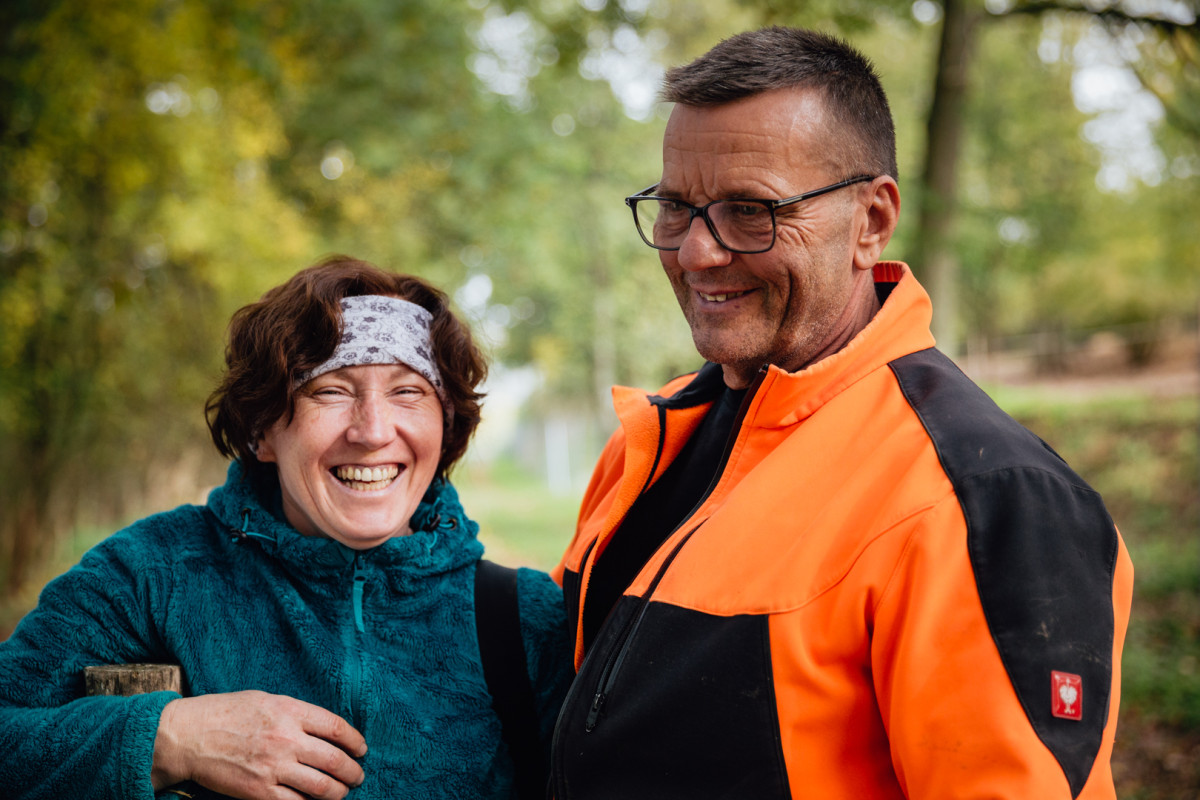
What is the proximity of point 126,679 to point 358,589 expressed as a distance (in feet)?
1.67

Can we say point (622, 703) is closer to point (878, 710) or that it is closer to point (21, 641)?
point (878, 710)

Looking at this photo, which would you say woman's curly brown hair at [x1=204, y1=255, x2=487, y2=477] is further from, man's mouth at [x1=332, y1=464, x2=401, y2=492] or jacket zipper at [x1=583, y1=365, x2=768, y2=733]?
jacket zipper at [x1=583, y1=365, x2=768, y2=733]

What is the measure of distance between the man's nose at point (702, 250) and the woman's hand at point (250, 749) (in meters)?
1.29

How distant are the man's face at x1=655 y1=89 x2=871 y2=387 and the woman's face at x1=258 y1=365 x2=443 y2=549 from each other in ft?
2.45

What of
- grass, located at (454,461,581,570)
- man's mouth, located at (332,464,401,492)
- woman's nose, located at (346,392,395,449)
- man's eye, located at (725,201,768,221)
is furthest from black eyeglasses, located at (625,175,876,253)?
grass, located at (454,461,581,570)

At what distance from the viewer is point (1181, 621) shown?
26.6 ft

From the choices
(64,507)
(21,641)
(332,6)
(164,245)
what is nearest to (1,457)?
(64,507)

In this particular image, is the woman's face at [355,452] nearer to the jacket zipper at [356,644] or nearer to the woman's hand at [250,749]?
the jacket zipper at [356,644]

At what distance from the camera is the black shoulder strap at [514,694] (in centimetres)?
223

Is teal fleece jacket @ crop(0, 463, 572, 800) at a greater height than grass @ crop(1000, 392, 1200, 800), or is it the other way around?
teal fleece jacket @ crop(0, 463, 572, 800)

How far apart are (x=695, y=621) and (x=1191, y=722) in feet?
20.3

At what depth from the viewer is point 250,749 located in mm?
1939

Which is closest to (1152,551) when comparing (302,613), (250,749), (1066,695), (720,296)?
(720,296)

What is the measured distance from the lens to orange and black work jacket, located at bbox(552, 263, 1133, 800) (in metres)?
1.47
